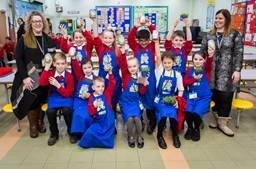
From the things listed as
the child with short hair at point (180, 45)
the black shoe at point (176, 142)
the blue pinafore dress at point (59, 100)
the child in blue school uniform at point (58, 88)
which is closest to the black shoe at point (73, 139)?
the child in blue school uniform at point (58, 88)

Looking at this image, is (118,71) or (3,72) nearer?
(118,71)

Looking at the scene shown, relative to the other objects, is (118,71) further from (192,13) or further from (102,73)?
(192,13)

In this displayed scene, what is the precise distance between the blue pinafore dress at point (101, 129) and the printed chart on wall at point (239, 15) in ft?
16.2

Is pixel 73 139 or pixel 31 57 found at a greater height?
pixel 31 57

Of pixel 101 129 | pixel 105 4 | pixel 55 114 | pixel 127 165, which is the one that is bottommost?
pixel 127 165

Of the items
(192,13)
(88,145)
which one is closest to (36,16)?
(88,145)

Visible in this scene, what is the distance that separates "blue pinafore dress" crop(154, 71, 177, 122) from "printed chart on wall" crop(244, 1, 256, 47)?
13.8 ft

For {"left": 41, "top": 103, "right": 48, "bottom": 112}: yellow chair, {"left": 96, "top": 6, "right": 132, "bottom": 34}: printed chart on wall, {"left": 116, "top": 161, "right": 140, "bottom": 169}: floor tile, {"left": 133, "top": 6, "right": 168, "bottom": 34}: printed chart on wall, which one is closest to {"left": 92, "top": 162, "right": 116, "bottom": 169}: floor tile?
{"left": 116, "top": 161, "right": 140, "bottom": 169}: floor tile

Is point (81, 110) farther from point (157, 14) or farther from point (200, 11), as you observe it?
point (200, 11)

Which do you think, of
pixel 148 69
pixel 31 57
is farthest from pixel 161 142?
pixel 31 57

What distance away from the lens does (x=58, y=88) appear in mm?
2703

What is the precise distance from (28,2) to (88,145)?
7.94 metres

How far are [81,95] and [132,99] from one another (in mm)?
538

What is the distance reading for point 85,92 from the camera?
2738mm
